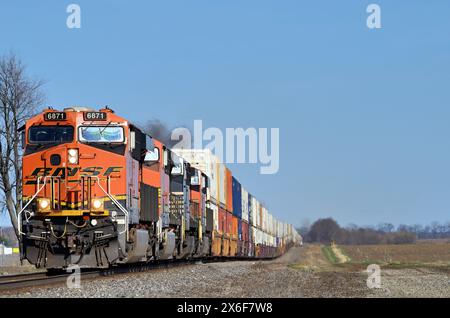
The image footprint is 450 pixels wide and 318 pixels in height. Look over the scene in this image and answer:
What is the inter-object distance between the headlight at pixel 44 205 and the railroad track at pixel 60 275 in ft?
5.75

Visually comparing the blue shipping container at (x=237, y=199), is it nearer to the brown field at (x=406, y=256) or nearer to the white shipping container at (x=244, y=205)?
the white shipping container at (x=244, y=205)

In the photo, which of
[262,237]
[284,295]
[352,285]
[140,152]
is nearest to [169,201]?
[140,152]

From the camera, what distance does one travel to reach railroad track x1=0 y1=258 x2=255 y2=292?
17797 mm

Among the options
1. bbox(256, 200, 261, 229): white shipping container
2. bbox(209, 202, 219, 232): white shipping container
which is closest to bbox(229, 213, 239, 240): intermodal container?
bbox(209, 202, 219, 232): white shipping container

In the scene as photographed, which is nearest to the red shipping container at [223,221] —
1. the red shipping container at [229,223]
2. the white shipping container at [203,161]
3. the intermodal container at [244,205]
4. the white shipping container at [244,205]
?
the red shipping container at [229,223]

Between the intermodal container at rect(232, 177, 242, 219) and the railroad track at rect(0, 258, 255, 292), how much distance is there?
12.2 m

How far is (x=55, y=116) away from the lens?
67.7 ft

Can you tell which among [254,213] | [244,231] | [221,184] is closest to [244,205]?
[244,231]

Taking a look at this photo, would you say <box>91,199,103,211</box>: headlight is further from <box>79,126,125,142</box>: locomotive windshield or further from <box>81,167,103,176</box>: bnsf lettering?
<box>79,126,125,142</box>: locomotive windshield

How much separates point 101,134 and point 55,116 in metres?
1.32
